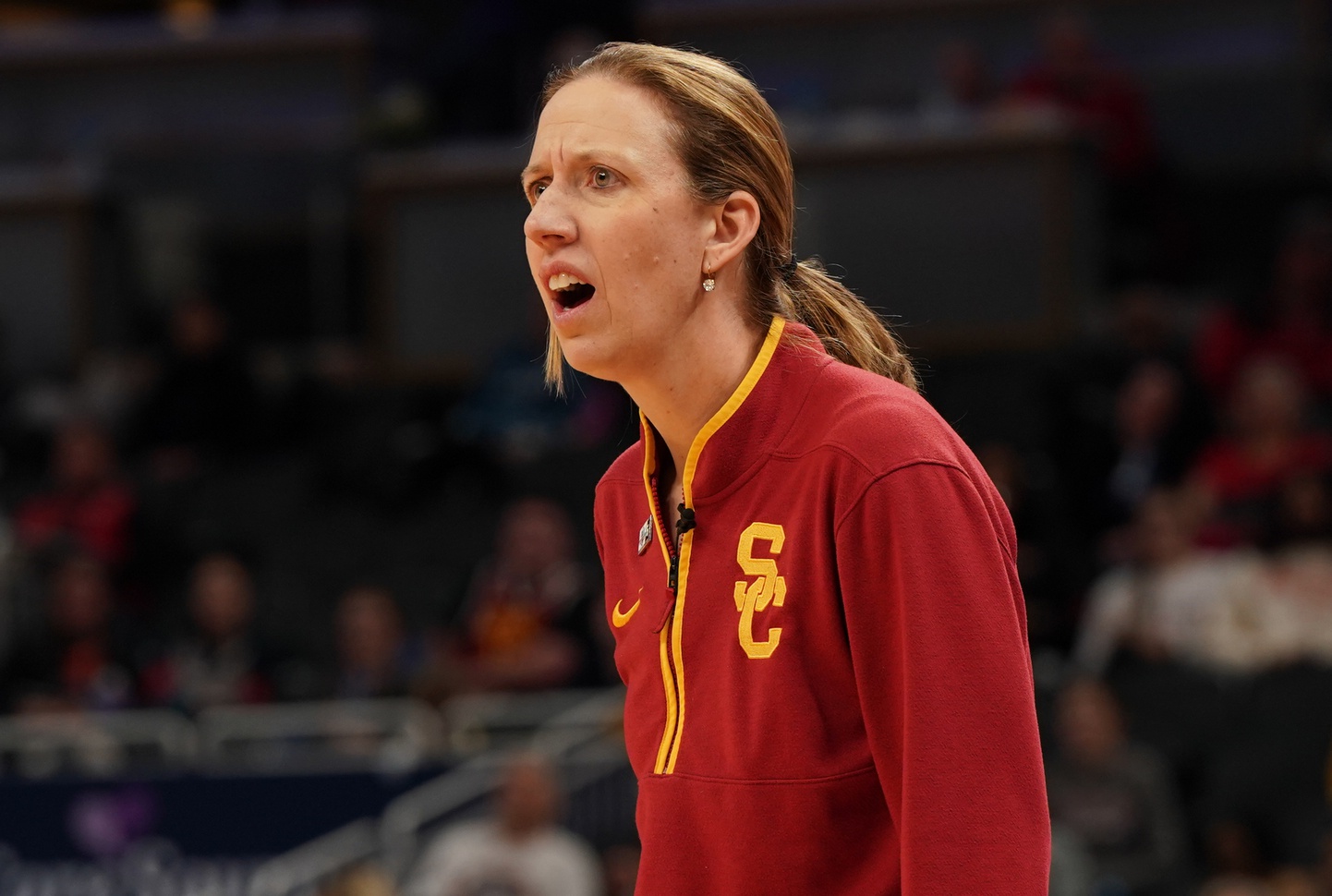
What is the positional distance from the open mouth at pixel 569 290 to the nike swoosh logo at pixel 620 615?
1.12ft

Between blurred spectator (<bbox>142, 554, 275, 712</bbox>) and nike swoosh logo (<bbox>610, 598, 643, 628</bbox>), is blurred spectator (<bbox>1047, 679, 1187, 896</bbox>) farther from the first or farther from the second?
nike swoosh logo (<bbox>610, 598, 643, 628</bbox>)

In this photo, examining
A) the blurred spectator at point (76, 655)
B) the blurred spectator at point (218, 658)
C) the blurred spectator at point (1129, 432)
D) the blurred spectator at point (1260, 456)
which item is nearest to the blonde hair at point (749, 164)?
the blurred spectator at point (1260, 456)

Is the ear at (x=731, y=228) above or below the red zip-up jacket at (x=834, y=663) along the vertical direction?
above

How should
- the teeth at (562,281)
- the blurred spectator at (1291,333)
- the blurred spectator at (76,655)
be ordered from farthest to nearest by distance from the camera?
the blurred spectator at (1291,333)
the blurred spectator at (76,655)
the teeth at (562,281)

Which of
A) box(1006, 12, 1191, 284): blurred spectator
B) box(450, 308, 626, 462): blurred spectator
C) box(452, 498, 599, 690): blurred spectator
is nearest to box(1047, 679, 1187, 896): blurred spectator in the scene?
box(452, 498, 599, 690): blurred spectator

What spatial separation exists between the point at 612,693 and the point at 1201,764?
7.84 ft

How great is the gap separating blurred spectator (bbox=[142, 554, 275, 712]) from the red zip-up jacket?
22.1 ft

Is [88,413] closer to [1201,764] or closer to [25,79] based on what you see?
[25,79]

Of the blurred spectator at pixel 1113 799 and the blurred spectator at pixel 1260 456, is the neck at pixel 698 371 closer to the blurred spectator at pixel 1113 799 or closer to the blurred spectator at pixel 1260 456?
the blurred spectator at pixel 1113 799

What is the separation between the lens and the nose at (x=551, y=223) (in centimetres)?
187

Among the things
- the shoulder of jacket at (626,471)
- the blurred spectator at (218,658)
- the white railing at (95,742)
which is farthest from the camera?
the blurred spectator at (218,658)

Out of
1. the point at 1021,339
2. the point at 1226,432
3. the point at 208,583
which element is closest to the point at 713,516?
the point at 208,583

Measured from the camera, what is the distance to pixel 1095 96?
11055 mm

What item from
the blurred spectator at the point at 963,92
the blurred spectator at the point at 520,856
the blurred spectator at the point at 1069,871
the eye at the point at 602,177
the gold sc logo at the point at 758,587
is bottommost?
the blurred spectator at the point at 520,856
